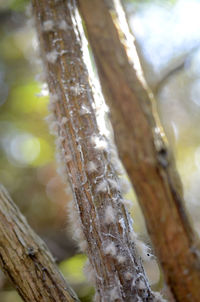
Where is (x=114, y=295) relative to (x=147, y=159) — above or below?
below

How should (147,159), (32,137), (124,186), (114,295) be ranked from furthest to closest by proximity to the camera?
(32,137) < (124,186) < (114,295) < (147,159)

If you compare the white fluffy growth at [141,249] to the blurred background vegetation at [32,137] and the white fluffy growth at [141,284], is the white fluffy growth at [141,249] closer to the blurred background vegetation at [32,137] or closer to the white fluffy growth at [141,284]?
the white fluffy growth at [141,284]

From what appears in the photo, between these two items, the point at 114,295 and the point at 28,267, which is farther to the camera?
the point at 28,267

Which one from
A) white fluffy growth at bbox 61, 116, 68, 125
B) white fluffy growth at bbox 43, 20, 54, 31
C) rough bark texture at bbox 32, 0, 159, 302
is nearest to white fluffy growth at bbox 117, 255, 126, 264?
rough bark texture at bbox 32, 0, 159, 302

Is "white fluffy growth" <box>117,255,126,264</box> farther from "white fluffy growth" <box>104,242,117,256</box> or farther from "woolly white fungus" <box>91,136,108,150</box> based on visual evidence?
"woolly white fungus" <box>91,136,108,150</box>

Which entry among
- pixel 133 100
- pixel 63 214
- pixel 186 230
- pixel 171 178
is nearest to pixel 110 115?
pixel 133 100

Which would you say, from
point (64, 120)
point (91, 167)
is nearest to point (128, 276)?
point (91, 167)

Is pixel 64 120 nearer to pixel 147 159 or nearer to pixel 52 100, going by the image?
pixel 52 100
